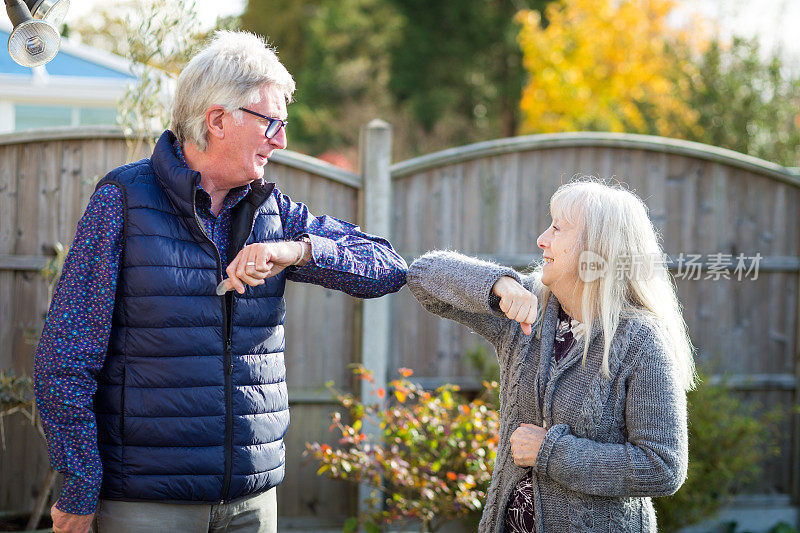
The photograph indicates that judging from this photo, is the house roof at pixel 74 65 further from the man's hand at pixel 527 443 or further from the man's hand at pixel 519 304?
the man's hand at pixel 527 443

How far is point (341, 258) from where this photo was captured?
82.8 inches

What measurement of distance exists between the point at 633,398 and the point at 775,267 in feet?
11.1

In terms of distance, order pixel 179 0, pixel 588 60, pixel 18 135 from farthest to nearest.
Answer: pixel 588 60 < pixel 18 135 < pixel 179 0

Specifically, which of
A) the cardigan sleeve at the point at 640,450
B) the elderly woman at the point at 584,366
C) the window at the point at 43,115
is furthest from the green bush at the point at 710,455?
the window at the point at 43,115

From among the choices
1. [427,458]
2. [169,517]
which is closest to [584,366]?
[169,517]

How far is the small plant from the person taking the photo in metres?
3.58

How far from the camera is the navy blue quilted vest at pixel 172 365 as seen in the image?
6.11 ft

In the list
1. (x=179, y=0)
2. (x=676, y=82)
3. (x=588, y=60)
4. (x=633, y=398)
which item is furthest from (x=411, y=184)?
(x=588, y=60)

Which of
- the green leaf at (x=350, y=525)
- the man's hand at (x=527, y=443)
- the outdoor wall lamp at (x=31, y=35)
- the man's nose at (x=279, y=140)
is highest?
the outdoor wall lamp at (x=31, y=35)

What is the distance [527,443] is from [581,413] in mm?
152

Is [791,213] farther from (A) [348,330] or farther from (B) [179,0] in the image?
(B) [179,0]

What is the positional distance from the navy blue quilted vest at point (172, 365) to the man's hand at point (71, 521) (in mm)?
81

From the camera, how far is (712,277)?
479 centimetres

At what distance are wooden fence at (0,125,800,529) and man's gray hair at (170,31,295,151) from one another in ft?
Result: 6.68
